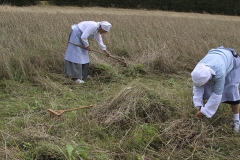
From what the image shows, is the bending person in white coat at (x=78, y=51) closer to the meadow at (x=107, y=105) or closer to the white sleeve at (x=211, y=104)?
the meadow at (x=107, y=105)

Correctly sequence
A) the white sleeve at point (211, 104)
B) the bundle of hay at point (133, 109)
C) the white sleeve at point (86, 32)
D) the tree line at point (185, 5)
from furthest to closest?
the tree line at point (185, 5), the white sleeve at point (86, 32), the bundle of hay at point (133, 109), the white sleeve at point (211, 104)

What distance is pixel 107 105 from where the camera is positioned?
3.39m

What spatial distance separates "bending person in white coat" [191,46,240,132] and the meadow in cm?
22

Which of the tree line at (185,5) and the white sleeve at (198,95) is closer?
the white sleeve at (198,95)

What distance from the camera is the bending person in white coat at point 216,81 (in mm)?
2719

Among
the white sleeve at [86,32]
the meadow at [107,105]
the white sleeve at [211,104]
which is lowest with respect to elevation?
the meadow at [107,105]

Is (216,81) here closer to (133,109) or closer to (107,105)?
(133,109)

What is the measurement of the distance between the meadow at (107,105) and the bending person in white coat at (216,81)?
222 millimetres

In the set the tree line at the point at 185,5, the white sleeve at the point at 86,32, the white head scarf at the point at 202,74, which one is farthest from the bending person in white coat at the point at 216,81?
the tree line at the point at 185,5

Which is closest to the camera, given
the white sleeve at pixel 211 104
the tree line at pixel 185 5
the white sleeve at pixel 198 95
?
the white sleeve at pixel 211 104

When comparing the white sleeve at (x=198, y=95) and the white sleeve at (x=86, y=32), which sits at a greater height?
the white sleeve at (x=86, y=32)

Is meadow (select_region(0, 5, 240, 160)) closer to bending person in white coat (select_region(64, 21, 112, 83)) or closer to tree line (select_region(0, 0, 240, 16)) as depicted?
bending person in white coat (select_region(64, 21, 112, 83))

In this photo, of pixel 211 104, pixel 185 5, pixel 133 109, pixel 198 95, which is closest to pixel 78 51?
pixel 133 109

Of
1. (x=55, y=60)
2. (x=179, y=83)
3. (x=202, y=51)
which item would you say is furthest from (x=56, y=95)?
(x=202, y=51)
